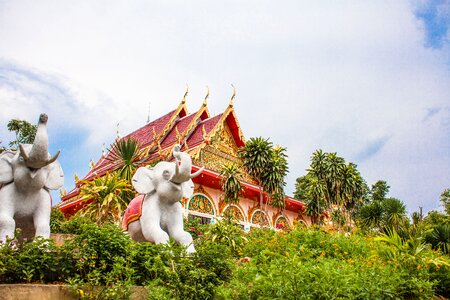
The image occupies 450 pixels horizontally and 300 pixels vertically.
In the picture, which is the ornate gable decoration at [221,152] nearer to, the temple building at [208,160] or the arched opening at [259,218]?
the temple building at [208,160]

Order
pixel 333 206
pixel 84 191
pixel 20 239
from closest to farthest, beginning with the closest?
1. pixel 20 239
2. pixel 84 191
3. pixel 333 206

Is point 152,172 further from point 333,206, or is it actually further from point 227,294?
point 333,206

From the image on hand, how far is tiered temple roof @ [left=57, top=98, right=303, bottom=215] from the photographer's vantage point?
2053 centimetres

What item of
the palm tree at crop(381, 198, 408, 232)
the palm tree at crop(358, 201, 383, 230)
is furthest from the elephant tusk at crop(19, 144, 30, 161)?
the palm tree at crop(358, 201, 383, 230)

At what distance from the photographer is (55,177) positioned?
243 inches

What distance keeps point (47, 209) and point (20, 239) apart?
0.50m

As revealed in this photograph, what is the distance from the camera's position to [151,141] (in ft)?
78.5

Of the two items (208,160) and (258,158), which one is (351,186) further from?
(208,160)

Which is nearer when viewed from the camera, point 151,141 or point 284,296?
point 284,296

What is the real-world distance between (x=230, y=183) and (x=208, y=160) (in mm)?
2050

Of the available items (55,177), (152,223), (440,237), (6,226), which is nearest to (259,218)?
(440,237)

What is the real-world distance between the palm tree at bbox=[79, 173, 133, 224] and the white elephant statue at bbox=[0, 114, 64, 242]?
875 centimetres

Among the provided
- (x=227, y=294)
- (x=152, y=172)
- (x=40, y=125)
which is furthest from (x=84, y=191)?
(x=227, y=294)

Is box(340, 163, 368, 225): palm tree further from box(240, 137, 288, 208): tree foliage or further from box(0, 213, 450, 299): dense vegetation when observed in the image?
box(0, 213, 450, 299): dense vegetation
